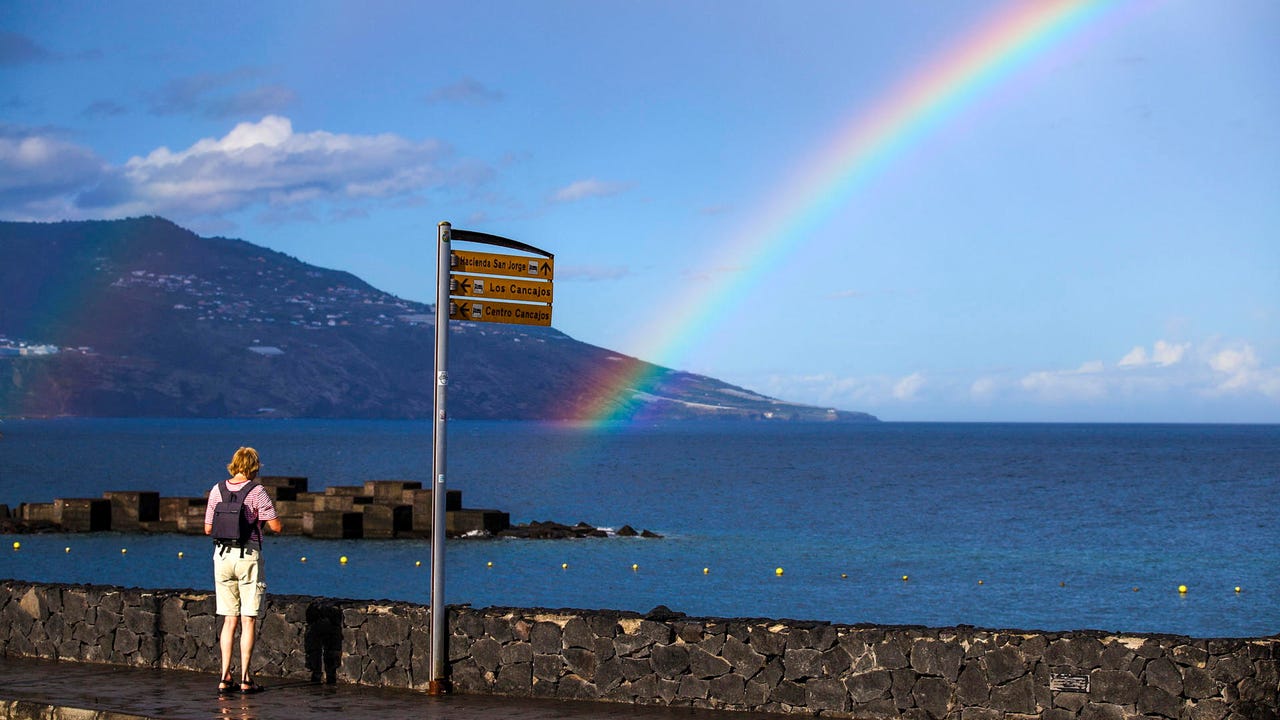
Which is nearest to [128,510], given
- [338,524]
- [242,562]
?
[338,524]

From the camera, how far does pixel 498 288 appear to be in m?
12.1

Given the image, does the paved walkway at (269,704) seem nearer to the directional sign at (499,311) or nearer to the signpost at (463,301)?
the signpost at (463,301)

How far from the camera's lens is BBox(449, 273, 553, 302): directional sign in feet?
39.1

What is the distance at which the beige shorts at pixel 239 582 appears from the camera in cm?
1124

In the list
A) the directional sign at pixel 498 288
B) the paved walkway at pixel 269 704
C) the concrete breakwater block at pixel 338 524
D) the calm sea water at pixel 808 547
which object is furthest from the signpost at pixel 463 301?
the concrete breakwater block at pixel 338 524

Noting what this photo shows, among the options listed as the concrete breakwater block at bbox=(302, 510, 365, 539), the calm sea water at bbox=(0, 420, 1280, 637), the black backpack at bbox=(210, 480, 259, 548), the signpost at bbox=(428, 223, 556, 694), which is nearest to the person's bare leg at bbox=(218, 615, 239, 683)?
the black backpack at bbox=(210, 480, 259, 548)

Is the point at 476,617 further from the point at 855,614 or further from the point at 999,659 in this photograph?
the point at 855,614

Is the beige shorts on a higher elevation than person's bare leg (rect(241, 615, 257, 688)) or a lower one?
higher

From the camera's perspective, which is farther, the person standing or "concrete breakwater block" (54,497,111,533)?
"concrete breakwater block" (54,497,111,533)

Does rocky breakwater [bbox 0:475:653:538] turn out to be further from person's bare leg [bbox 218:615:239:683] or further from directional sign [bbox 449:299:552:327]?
person's bare leg [bbox 218:615:239:683]

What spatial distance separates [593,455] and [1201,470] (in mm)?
60258

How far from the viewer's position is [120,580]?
39562mm

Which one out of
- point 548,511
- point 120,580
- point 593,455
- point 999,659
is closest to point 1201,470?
point 593,455

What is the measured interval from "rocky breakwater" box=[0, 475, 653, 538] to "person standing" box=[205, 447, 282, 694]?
1515 inches
